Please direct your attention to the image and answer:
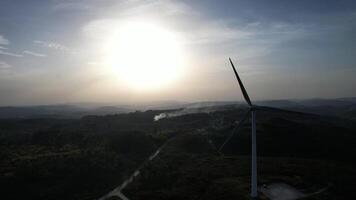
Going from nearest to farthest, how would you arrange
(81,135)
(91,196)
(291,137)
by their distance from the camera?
(91,196) < (291,137) < (81,135)

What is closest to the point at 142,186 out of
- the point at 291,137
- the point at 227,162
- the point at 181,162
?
the point at 181,162

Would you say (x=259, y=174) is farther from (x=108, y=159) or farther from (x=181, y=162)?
(x=108, y=159)

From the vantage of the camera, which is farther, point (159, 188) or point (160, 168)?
point (160, 168)

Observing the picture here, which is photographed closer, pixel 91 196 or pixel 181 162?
pixel 91 196

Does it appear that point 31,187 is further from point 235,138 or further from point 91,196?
point 235,138

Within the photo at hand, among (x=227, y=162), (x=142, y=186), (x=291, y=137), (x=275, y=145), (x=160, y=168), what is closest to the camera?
(x=142, y=186)

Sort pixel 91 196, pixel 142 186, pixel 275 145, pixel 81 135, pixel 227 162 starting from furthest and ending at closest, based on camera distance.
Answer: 1. pixel 81 135
2. pixel 275 145
3. pixel 227 162
4. pixel 142 186
5. pixel 91 196

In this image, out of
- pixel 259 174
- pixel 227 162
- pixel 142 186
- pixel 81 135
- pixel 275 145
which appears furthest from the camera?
pixel 81 135

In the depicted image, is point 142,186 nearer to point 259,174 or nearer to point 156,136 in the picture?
point 259,174

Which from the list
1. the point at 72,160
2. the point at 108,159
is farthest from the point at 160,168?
the point at 72,160
